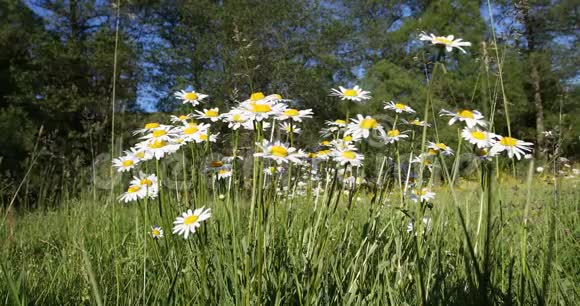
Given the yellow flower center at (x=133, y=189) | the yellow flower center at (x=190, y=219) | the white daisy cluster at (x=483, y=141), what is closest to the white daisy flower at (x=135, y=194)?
the yellow flower center at (x=133, y=189)

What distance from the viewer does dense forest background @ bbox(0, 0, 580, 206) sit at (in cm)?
830

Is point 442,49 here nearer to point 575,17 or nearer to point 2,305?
point 2,305

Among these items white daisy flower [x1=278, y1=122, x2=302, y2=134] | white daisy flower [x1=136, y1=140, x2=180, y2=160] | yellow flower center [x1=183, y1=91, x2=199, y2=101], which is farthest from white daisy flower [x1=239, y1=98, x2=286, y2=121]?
yellow flower center [x1=183, y1=91, x2=199, y2=101]

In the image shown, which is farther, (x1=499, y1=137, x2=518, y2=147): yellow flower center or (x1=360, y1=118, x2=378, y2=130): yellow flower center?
(x1=360, y1=118, x2=378, y2=130): yellow flower center

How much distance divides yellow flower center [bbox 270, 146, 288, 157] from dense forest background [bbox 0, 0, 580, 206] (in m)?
5.94

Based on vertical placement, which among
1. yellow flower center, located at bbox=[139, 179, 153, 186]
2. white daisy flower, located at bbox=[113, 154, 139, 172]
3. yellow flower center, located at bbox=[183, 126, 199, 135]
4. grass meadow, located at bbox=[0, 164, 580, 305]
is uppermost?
yellow flower center, located at bbox=[183, 126, 199, 135]

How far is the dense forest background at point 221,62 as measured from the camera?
8297 millimetres

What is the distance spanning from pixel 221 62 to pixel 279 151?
10.0 meters

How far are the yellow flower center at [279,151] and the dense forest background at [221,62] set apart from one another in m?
5.94

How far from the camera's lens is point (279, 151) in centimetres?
82

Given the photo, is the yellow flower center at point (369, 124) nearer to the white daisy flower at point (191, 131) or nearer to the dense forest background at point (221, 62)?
the white daisy flower at point (191, 131)

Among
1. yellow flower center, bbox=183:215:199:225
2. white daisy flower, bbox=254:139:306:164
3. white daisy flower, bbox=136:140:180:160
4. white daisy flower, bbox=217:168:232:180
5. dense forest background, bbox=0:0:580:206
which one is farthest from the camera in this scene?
dense forest background, bbox=0:0:580:206

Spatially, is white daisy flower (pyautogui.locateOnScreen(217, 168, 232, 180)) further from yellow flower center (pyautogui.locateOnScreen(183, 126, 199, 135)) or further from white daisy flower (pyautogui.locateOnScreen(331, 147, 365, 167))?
white daisy flower (pyautogui.locateOnScreen(331, 147, 365, 167))

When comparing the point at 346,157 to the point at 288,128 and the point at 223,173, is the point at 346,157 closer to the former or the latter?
the point at 288,128
